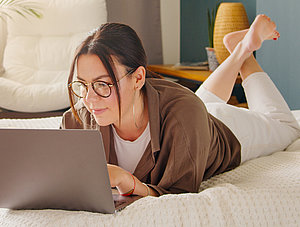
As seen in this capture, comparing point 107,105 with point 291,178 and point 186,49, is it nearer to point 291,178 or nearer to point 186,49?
point 291,178

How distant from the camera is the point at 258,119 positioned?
162 cm

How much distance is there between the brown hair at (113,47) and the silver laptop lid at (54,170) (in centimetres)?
29

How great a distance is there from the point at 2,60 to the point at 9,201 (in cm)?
239

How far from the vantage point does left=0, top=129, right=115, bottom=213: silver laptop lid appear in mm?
782

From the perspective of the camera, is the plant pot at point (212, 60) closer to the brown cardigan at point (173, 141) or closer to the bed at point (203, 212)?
the brown cardigan at point (173, 141)

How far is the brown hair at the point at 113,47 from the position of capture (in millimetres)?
1045

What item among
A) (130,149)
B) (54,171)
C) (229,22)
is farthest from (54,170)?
(229,22)

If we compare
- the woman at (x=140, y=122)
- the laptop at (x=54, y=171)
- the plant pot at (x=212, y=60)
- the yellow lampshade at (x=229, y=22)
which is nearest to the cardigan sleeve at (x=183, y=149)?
the woman at (x=140, y=122)

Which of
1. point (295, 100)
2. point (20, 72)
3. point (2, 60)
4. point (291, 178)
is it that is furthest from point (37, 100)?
point (291, 178)

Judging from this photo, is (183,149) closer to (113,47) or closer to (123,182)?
(123,182)

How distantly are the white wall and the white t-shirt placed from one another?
8.81ft

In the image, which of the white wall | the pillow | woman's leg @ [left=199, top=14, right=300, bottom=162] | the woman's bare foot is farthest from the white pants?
the white wall

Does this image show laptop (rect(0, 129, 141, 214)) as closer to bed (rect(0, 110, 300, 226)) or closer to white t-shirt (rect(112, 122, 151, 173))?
bed (rect(0, 110, 300, 226))

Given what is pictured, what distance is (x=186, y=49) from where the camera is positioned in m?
3.79
